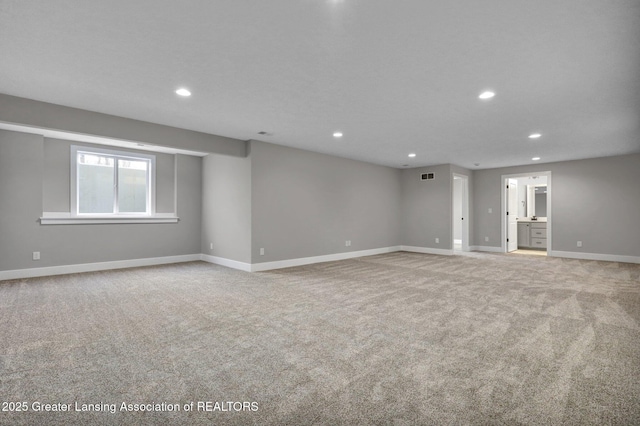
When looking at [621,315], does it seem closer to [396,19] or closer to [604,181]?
[396,19]

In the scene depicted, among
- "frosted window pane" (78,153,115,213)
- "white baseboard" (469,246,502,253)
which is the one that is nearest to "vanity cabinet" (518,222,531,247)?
"white baseboard" (469,246,502,253)

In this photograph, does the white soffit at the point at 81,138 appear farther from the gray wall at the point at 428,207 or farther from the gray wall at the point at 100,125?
the gray wall at the point at 428,207

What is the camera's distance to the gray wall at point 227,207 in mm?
5902

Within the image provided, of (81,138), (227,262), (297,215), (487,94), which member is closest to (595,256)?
(487,94)

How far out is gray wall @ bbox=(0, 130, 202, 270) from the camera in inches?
199

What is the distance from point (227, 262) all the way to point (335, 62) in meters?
4.79

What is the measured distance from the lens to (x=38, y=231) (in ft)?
17.5

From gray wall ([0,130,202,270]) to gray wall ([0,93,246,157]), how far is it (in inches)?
82.5

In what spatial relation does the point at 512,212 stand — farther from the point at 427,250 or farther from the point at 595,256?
the point at 427,250

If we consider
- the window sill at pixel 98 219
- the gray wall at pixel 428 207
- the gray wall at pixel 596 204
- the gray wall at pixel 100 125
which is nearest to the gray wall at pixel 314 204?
the gray wall at pixel 428 207

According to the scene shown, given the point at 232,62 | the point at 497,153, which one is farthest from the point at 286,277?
the point at 497,153

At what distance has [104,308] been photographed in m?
3.58

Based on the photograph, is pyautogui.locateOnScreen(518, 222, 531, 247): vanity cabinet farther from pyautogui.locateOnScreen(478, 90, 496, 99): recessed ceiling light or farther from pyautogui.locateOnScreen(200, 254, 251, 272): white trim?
pyautogui.locateOnScreen(200, 254, 251, 272): white trim

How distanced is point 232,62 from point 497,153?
621cm
